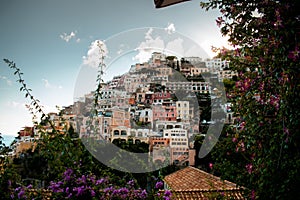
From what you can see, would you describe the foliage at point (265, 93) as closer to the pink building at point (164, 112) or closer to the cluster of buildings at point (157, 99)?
the cluster of buildings at point (157, 99)

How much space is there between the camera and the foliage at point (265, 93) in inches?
40.6

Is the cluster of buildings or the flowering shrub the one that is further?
the cluster of buildings

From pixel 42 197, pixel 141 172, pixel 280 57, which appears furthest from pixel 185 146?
pixel 280 57

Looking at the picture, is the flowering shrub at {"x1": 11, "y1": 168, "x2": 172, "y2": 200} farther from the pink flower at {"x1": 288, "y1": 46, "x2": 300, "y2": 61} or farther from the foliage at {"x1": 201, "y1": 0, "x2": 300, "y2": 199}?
the pink flower at {"x1": 288, "y1": 46, "x2": 300, "y2": 61}

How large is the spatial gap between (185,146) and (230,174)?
1.77 meters

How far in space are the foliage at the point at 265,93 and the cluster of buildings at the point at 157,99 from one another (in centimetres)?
86

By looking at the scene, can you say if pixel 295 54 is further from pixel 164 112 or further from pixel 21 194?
pixel 164 112

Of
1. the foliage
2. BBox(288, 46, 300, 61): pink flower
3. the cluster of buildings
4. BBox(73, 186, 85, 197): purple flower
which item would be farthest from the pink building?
BBox(288, 46, 300, 61): pink flower

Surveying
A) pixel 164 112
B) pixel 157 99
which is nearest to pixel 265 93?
pixel 157 99

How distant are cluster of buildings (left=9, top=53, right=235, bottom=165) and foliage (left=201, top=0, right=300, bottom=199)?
857 millimetres

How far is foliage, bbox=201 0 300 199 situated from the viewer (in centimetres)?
103

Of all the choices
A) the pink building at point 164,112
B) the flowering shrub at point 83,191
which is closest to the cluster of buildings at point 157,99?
the pink building at point 164,112

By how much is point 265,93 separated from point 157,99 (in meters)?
1.55

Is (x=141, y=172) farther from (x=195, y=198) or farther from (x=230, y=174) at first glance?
(x=195, y=198)
